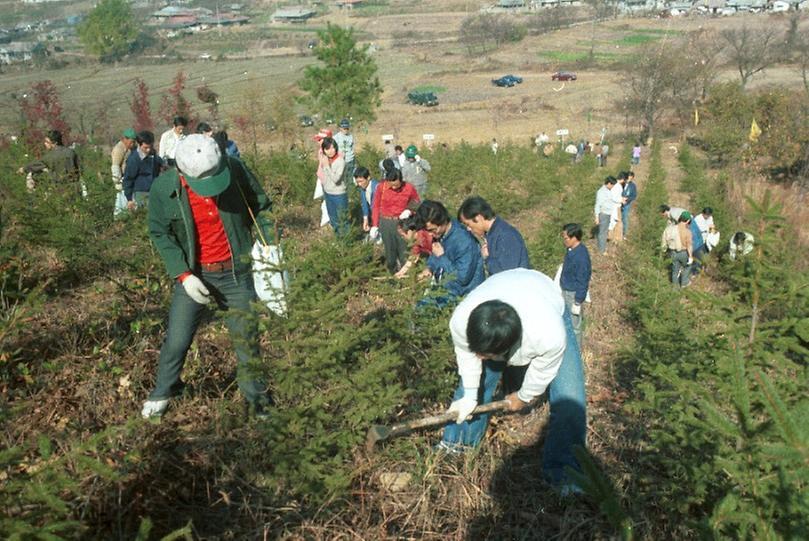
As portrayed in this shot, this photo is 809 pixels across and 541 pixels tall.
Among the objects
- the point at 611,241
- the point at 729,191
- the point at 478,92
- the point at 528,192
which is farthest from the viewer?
the point at 478,92

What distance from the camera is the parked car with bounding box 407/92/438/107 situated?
48875 millimetres

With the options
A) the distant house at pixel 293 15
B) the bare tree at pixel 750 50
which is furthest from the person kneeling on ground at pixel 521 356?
the distant house at pixel 293 15

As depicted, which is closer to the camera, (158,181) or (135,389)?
(158,181)

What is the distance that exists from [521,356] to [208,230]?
1.90 m

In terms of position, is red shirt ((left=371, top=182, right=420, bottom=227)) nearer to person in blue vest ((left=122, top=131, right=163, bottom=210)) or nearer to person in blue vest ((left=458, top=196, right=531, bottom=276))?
person in blue vest ((left=458, top=196, right=531, bottom=276))

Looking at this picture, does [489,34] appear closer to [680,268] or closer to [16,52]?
[16,52]

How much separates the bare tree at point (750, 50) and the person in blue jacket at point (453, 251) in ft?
143

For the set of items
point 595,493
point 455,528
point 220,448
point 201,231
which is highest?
point 201,231

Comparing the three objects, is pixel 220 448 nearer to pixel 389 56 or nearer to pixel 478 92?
pixel 478 92

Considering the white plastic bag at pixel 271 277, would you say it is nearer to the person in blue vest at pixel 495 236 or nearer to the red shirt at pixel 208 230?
the red shirt at pixel 208 230

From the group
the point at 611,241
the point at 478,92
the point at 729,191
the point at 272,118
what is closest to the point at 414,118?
the point at 478,92

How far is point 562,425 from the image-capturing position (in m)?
3.46

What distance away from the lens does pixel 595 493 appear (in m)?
1.99

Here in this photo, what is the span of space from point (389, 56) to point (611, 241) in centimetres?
6940
